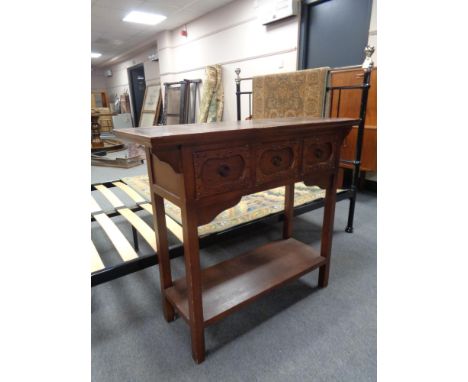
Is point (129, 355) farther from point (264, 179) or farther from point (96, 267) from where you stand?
point (264, 179)

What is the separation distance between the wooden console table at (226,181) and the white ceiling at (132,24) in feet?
13.6

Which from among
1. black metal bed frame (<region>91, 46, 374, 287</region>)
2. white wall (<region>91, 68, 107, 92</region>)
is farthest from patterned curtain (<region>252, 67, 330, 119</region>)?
white wall (<region>91, 68, 107, 92</region>)

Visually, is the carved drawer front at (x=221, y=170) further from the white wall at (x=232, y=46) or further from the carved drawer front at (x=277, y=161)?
the white wall at (x=232, y=46)

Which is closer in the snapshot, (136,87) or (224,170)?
(224,170)

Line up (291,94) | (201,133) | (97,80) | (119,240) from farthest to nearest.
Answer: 1. (97,80)
2. (291,94)
3. (119,240)
4. (201,133)

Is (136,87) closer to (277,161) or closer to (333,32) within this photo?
(333,32)

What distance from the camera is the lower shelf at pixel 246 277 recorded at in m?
1.12

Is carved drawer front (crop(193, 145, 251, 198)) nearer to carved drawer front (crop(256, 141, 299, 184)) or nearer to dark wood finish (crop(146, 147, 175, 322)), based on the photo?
carved drawer front (crop(256, 141, 299, 184))

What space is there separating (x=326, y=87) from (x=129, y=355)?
198 cm

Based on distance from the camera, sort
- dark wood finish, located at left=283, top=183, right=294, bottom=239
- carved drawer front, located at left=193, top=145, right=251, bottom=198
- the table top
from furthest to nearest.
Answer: dark wood finish, located at left=283, top=183, right=294, bottom=239, carved drawer front, located at left=193, top=145, right=251, bottom=198, the table top

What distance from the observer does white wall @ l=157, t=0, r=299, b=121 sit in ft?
12.1

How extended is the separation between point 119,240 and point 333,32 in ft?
10.5

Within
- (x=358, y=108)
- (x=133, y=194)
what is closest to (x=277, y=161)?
(x=133, y=194)

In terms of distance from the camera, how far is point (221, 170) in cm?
90
